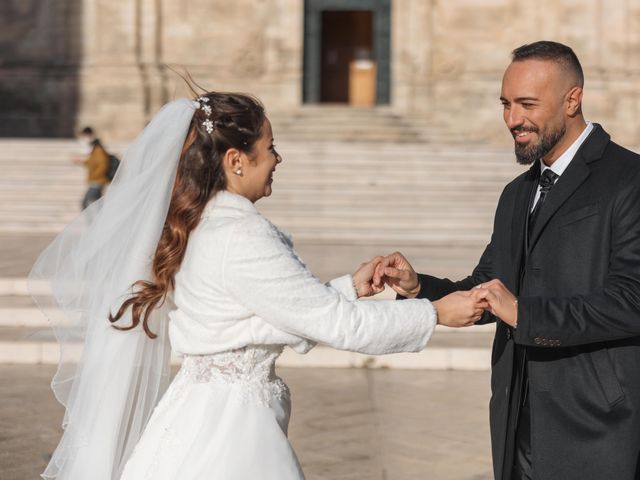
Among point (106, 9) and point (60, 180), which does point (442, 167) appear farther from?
point (106, 9)

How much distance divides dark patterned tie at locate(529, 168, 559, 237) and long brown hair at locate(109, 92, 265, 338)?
2.93 ft

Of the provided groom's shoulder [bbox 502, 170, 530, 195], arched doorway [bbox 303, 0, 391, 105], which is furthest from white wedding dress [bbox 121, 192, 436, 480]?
arched doorway [bbox 303, 0, 391, 105]

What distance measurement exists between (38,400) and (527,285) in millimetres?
4832

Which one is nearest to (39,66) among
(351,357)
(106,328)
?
(351,357)

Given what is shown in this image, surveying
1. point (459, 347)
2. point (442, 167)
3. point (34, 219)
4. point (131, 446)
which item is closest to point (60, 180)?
point (34, 219)

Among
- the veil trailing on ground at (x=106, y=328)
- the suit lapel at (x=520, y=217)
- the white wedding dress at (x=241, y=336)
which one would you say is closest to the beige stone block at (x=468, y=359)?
the suit lapel at (x=520, y=217)

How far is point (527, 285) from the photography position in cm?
345

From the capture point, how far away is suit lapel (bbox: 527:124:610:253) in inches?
134

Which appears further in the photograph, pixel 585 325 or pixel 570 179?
pixel 570 179

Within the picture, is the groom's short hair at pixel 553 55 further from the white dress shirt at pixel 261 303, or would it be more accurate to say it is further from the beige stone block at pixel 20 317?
the beige stone block at pixel 20 317

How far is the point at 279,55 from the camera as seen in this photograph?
24.5 metres

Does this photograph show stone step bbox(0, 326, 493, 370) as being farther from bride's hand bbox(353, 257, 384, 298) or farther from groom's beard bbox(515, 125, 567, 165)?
groom's beard bbox(515, 125, 567, 165)

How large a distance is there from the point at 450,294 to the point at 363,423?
364cm

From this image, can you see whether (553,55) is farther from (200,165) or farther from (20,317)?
(20,317)
